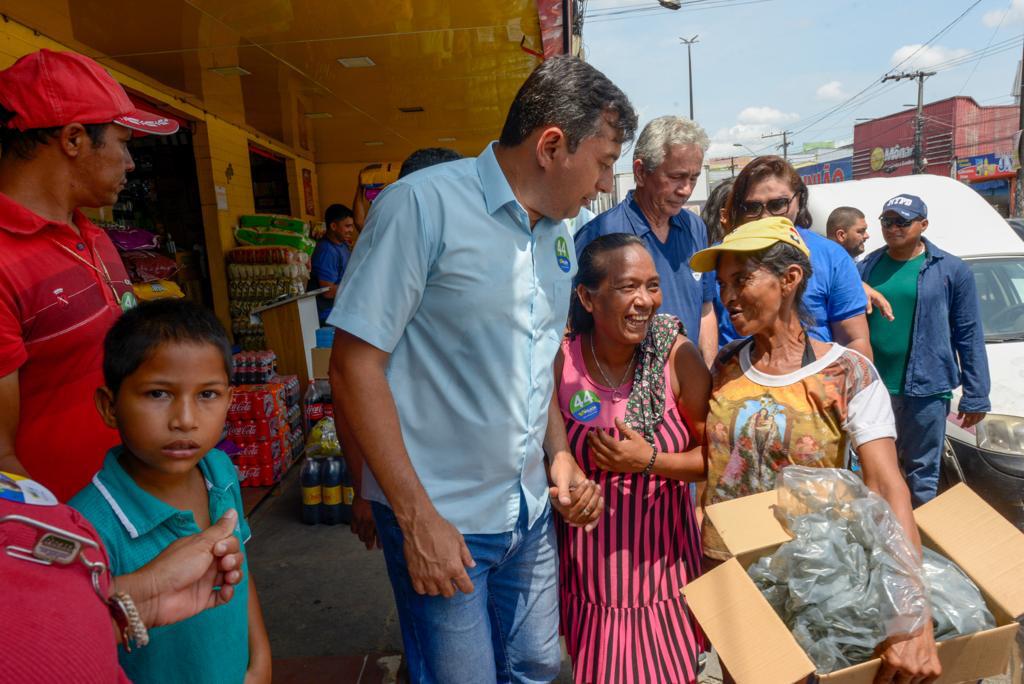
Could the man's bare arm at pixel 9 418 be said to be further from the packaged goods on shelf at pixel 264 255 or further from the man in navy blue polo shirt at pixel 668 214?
the packaged goods on shelf at pixel 264 255

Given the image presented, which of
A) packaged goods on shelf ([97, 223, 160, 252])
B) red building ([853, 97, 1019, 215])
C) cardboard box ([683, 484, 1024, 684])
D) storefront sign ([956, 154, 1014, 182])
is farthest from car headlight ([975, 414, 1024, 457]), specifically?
storefront sign ([956, 154, 1014, 182])

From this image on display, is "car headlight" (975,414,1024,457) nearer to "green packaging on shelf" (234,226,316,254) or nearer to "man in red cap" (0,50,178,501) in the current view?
"man in red cap" (0,50,178,501)

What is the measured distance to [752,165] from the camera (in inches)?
128

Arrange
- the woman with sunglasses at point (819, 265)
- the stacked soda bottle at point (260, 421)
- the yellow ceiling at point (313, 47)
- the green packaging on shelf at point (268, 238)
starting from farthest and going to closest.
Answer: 1. the green packaging on shelf at point (268, 238)
2. the stacked soda bottle at point (260, 421)
3. the yellow ceiling at point (313, 47)
4. the woman with sunglasses at point (819, 265)

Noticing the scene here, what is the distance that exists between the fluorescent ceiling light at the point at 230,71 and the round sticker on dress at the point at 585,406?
16.7 ft

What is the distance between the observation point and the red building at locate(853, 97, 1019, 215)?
32.1m

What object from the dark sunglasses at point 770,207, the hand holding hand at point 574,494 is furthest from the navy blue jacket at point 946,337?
the hand holding hand at point 574,494

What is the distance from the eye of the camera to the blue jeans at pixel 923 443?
12.9ft

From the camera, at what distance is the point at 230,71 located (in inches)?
229

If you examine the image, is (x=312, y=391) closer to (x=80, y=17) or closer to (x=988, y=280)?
(x=80, y=17)

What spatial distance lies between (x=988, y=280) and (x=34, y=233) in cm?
584

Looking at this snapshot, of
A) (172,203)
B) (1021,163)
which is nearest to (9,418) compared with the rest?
(172,203)

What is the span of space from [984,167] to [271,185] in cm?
3552

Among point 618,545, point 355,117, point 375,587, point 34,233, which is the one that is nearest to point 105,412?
point 34,233
